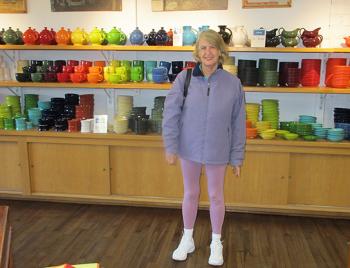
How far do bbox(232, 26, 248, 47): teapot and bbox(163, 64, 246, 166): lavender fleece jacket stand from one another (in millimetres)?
1039

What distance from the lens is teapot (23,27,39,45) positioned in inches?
142

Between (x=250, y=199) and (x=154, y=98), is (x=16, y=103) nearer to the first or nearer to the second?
(x=154, y=98)

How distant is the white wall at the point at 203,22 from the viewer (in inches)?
137

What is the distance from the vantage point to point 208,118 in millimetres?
2346

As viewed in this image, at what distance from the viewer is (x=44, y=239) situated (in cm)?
292

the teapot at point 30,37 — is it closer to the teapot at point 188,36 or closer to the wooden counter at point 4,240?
the teapot at point 188,36

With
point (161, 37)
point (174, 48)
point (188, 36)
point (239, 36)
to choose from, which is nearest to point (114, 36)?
point (161, 37)

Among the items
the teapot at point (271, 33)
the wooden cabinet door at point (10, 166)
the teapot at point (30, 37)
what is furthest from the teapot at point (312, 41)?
the wooden cabinet door at point (10, 166)

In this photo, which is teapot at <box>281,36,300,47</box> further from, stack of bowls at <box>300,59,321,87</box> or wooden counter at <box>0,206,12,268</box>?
wooden counter at <box>0,206,12,268</box>

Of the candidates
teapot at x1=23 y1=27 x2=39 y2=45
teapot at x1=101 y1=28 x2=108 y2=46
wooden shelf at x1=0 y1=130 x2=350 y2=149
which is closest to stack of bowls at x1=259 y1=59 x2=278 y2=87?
wooden shelf at x1=0 y1=130 x2=350 y2=149

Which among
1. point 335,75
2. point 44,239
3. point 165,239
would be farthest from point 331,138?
point 44,239

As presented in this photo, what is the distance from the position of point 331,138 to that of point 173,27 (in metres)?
1.79

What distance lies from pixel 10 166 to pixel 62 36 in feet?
4.42

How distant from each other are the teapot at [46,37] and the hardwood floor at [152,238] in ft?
5.14
